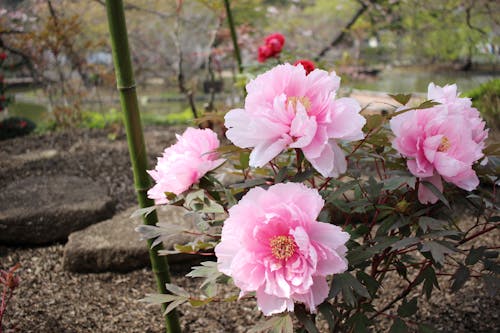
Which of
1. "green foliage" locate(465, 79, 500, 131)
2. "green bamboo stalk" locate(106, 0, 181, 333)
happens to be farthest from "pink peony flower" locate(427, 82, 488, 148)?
"green foliage" locate(465, 79, 500, 131)

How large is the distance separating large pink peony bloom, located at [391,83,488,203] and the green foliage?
317 centimetres

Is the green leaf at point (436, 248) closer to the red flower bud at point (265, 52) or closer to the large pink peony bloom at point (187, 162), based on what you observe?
the large pink peony bloom at point (187, 162)

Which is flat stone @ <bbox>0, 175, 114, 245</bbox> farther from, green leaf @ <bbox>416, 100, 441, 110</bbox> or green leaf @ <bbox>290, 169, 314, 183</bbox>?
green leaf @ <bbox>416, 100, 441, 110</bbox>

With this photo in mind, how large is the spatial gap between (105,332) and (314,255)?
1250mm

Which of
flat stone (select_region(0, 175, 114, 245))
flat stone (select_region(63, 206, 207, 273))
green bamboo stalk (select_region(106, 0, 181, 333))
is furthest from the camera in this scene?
flat stone (select_region(0, 175, 114, 245))

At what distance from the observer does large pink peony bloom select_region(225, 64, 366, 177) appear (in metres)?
0.73

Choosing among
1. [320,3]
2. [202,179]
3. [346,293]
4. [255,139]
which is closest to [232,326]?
[202,179]

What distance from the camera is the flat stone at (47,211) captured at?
243 centimetres

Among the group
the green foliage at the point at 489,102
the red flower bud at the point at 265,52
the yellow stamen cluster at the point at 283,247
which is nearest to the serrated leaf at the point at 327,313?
the yellow stamen cluster at the point at 283,247

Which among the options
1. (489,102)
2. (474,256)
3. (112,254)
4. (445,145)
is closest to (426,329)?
(474,256)

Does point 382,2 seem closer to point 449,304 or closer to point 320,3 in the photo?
point 449,304

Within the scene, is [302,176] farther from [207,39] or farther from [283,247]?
[207,39]

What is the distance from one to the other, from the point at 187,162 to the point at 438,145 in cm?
45

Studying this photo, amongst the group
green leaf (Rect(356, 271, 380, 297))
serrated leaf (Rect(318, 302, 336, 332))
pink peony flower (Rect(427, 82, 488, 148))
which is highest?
pink peony flower (Rect(427, 82, 488, 148))
